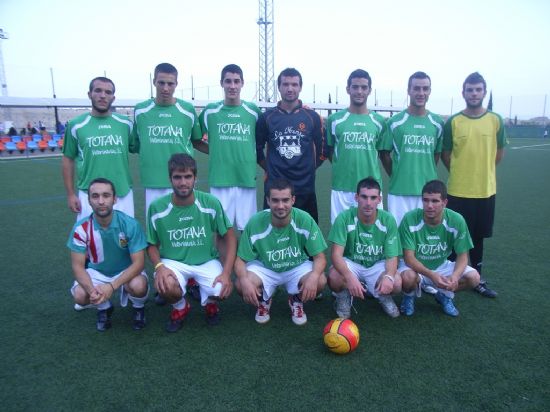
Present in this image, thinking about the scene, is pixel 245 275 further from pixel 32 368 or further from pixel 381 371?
pixel 32 368

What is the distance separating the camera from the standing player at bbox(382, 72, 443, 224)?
12.5 feet

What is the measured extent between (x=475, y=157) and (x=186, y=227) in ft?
8.58

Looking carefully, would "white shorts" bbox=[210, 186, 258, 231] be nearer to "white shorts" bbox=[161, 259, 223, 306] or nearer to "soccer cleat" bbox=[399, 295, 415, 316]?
"white shorts" bbox=[161, 259, 223, 306]

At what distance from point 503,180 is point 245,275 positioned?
9960 mm

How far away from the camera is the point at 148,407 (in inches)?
87.4

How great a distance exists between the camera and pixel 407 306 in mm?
3365

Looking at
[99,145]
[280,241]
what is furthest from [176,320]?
[99,145]

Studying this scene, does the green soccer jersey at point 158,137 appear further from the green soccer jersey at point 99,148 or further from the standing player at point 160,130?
the green soccer jersey at point 99,148

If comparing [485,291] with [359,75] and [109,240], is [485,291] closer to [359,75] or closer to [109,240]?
[359,75]

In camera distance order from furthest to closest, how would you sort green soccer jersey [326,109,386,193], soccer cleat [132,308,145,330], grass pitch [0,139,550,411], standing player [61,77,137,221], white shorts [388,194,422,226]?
1. white shorts [388,194,422,226]
2. green soccer jersey [326,109,386,193]
3. standing player [61,77,137,221]
4. soccer cleat [132,308,145,330]
5. grass pitch [0,139,550,411]

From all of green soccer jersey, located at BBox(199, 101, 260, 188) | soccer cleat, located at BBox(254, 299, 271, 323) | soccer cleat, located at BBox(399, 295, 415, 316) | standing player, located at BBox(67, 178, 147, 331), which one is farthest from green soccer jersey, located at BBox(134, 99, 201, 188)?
soccer cleat, located at BBox(399, 295, 415, 316)

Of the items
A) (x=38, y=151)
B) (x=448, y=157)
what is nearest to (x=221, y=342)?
(x=448, y=157)

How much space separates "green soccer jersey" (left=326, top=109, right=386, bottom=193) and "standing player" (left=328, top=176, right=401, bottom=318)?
0.49 m

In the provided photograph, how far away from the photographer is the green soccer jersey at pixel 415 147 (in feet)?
12.5
